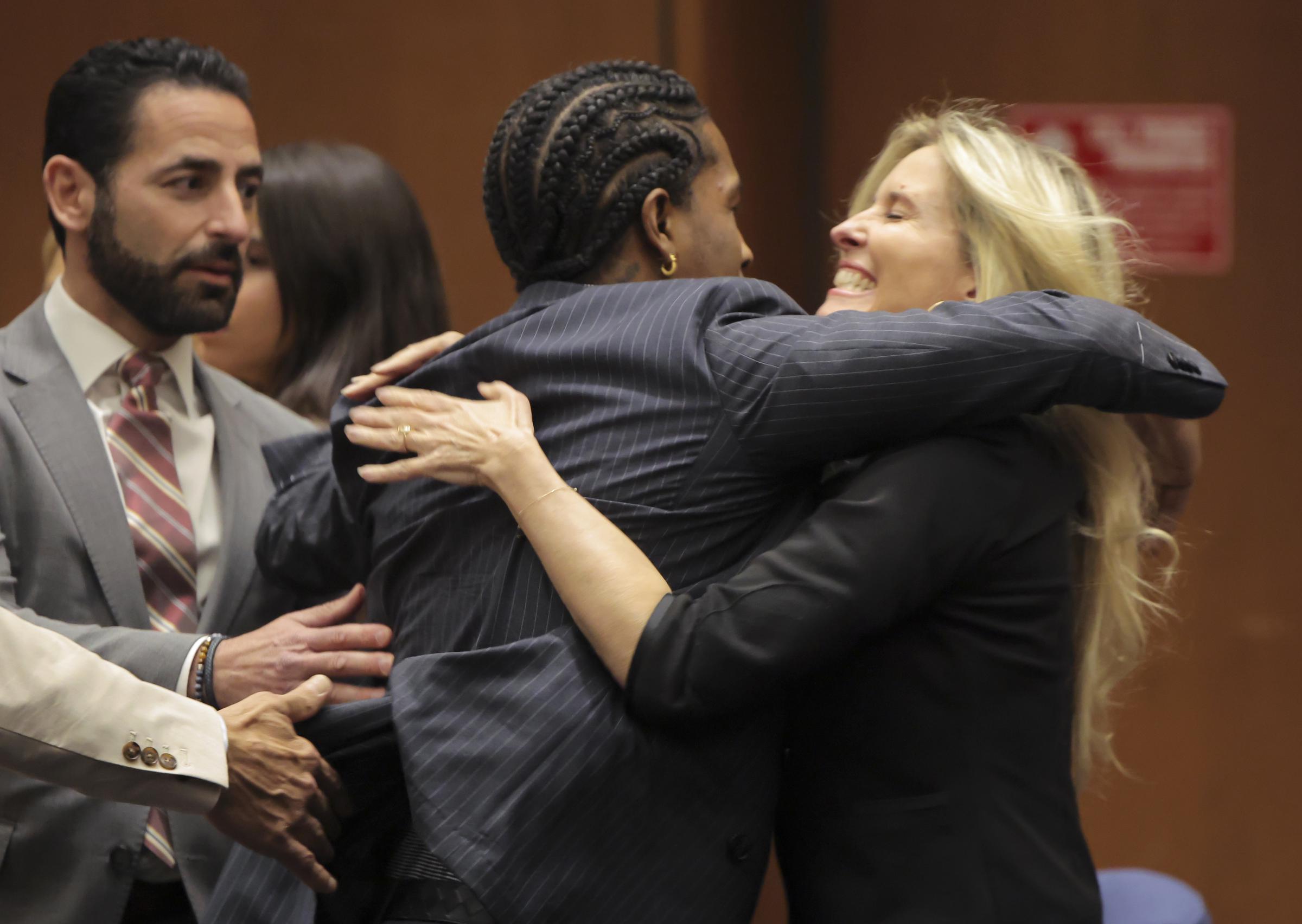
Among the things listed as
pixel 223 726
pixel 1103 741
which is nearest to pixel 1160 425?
pixel 1103 741

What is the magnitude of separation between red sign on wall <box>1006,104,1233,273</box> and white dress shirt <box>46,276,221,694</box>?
210cm

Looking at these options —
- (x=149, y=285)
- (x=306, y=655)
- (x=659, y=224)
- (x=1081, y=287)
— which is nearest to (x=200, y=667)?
(x=306, y=655)

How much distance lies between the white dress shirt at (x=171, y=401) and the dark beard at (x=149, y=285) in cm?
5

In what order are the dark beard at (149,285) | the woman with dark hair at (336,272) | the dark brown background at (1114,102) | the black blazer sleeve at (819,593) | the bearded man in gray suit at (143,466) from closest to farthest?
the black blazer sleeve at (819,593)
the bearded man in gray suit at (143,466)
the dark beard at (149,285)
the woman with dark hair at (336,272)
the dark brown background at (1114,102)

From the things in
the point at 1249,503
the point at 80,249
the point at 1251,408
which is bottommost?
the point at 1249,503

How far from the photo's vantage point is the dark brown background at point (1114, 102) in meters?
3.37

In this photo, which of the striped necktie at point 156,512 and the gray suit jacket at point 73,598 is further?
the striped necktie at point 156,512

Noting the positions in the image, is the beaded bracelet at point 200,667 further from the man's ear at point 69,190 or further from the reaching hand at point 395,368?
the man's ear at point 69,190

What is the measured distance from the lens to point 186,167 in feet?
7.55

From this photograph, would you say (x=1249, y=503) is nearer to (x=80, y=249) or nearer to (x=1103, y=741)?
(x=1103, y=741)

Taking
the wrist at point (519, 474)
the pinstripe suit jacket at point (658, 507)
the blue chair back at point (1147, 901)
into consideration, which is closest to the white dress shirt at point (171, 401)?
the pinstripe suit jacket at point (658, 507)

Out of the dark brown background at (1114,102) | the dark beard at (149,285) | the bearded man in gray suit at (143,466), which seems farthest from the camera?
the dark brown background at (1114,102)

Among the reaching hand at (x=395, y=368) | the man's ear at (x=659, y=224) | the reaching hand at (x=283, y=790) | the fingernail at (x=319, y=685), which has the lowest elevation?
the reaching hand at (x=283, y=790)

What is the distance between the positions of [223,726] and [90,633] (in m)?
0.28
